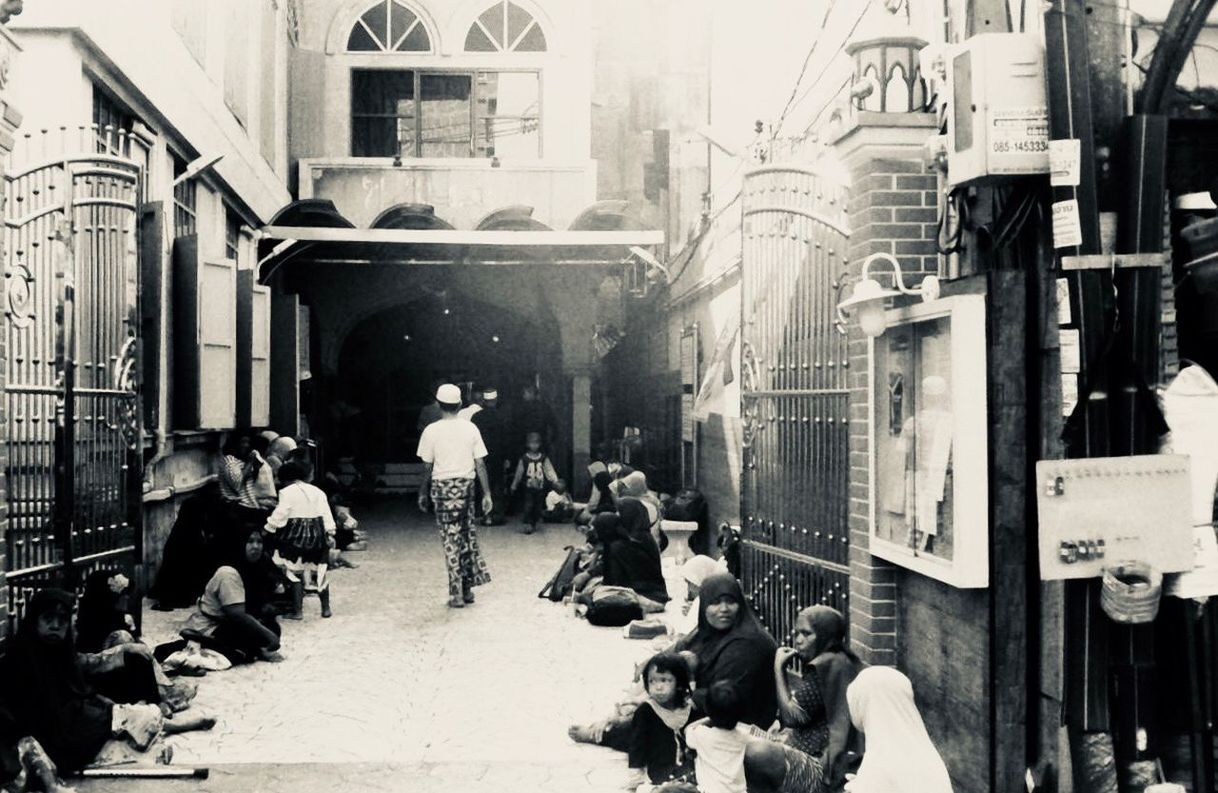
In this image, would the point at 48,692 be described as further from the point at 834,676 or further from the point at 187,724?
the point at 834,676

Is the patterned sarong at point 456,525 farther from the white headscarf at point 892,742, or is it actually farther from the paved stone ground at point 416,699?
the white headscarf at point 892,742

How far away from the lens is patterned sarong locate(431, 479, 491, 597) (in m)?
9.88

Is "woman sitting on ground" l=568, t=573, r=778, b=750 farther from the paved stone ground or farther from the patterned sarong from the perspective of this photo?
the patterned sarong

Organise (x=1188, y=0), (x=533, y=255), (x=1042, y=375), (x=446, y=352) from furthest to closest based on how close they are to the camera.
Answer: (x=446, y=352) < (x=533, y=255) < (x=1042, y=375) < (x=1188, y=0)

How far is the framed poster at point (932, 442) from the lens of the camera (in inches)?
182

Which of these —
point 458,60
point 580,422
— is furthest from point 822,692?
point 458,60

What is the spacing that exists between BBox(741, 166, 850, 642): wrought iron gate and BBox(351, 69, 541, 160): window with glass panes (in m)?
11.6

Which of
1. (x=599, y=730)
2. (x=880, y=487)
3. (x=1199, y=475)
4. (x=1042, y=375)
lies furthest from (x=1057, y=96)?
(x=599, y=730)

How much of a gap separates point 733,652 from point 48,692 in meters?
3.11

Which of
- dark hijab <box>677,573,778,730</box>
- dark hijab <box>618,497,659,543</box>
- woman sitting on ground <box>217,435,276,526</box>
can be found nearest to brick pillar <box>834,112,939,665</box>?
dark hijab <box>677,573,778,730</box>

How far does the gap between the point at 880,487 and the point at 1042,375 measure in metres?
1.15

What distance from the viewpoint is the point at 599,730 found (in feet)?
20.1

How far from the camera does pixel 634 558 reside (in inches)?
386

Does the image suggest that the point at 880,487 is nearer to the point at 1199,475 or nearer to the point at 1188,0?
the point at 1199,475
